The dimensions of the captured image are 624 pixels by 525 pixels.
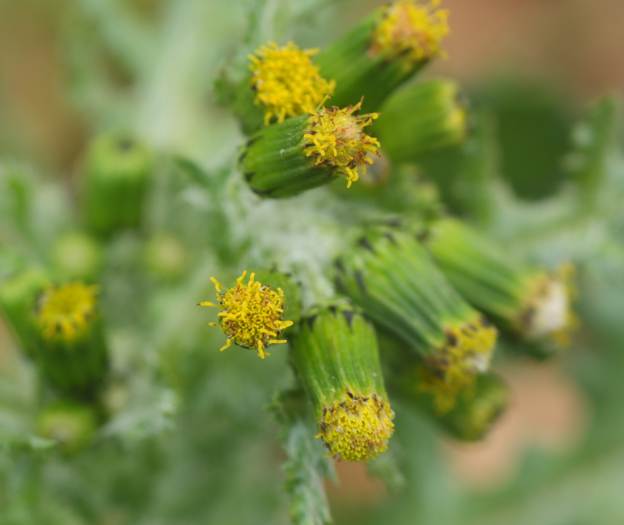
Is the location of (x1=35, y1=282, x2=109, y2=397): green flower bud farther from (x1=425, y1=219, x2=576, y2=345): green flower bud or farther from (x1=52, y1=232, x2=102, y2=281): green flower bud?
(x1=425, y1=219, x2=576, y2=345): green flower bud

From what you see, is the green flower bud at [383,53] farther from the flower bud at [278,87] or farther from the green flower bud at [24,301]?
the green flower bud at [24,301]

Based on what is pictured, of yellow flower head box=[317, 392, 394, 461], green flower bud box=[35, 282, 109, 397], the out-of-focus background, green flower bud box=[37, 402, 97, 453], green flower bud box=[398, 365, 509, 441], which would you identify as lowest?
yellow flower head box=[317, 392, 394, 461]

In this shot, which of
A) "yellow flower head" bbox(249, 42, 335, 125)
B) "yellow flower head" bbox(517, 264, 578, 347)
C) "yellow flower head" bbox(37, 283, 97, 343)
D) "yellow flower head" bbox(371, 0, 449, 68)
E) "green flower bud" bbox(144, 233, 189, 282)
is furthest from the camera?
"green flower bud" bbox(144, 233, 189, 282)

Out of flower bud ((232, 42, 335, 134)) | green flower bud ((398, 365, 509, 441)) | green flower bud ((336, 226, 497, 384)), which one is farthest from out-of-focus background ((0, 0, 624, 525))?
green flower bud ((336, 226, 497, 384))

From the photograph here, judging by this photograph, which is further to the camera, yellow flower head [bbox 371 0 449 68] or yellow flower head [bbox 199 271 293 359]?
yellow flower head [bbox 371 0 449 68]

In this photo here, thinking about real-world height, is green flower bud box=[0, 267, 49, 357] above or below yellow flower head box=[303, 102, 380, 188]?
above

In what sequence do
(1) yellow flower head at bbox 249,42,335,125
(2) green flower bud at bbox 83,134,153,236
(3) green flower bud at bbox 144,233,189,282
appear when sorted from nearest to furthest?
(1) yellow flower head at bbox 249,42,335,125 → (2) green flower bud at bbox 83,134,153,236 → (3) green flower bud at bbox 144,233,189,282
